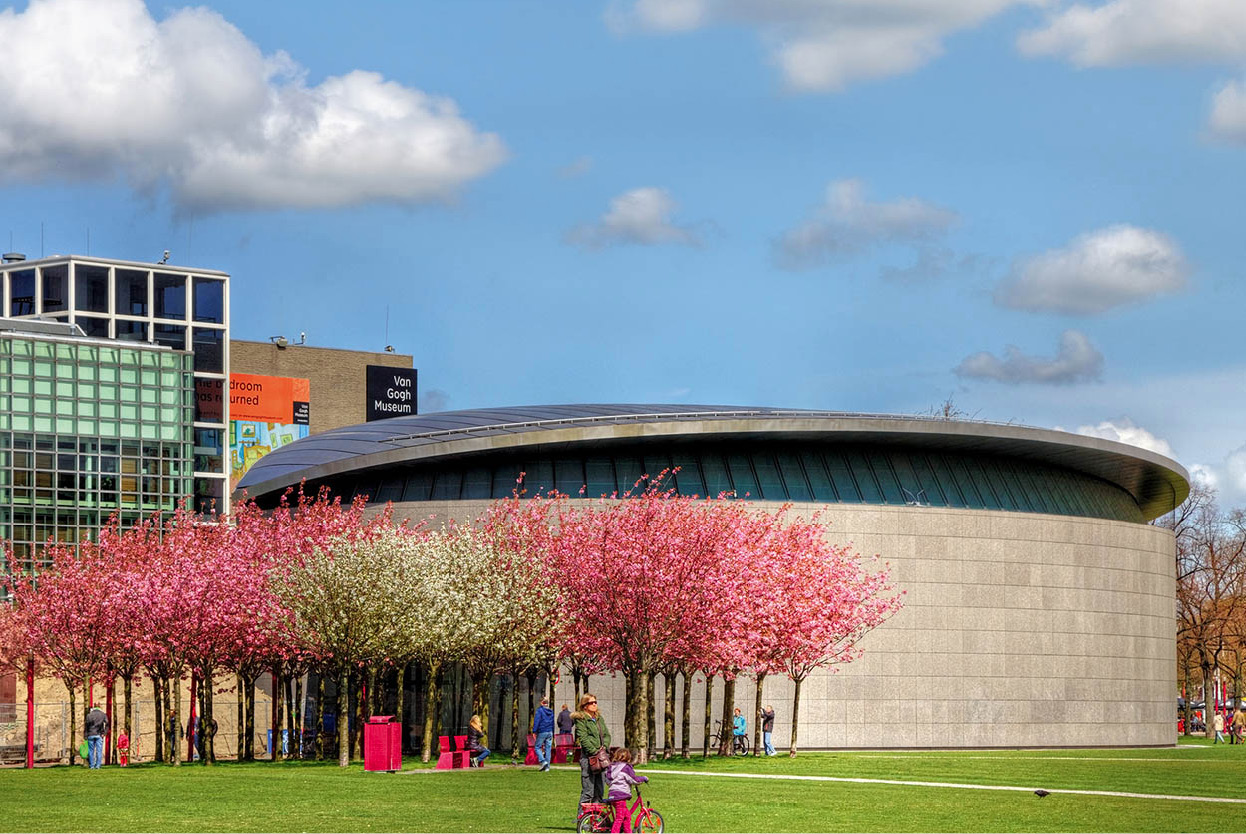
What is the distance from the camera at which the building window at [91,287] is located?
83250mm

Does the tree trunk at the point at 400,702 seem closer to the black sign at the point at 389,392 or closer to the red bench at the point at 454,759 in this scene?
the red bench at the point at 454,759

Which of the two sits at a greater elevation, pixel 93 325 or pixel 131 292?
pixel 131 292

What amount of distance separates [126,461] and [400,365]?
6924 cm

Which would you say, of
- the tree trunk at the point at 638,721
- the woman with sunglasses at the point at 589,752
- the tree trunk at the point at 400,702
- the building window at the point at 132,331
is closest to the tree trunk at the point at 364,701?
the tree trunk at the point at 400,702

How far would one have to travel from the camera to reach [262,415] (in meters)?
119

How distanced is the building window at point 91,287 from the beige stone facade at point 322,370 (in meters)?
A: 34.0

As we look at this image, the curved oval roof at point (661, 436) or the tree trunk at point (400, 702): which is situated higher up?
the curved oval roof at point (661, 436)

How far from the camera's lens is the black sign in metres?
130

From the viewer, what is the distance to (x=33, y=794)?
3047cm

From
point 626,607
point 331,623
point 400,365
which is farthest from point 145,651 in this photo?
point 400,365

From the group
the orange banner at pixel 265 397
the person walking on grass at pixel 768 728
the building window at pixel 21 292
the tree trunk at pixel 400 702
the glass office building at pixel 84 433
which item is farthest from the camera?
the orange banner at pixel 265 397

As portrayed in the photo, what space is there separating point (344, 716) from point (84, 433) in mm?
30791

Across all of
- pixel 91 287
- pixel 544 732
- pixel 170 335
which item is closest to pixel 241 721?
pixel 544 732

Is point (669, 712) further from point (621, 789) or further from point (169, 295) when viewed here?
point (169, 295)
